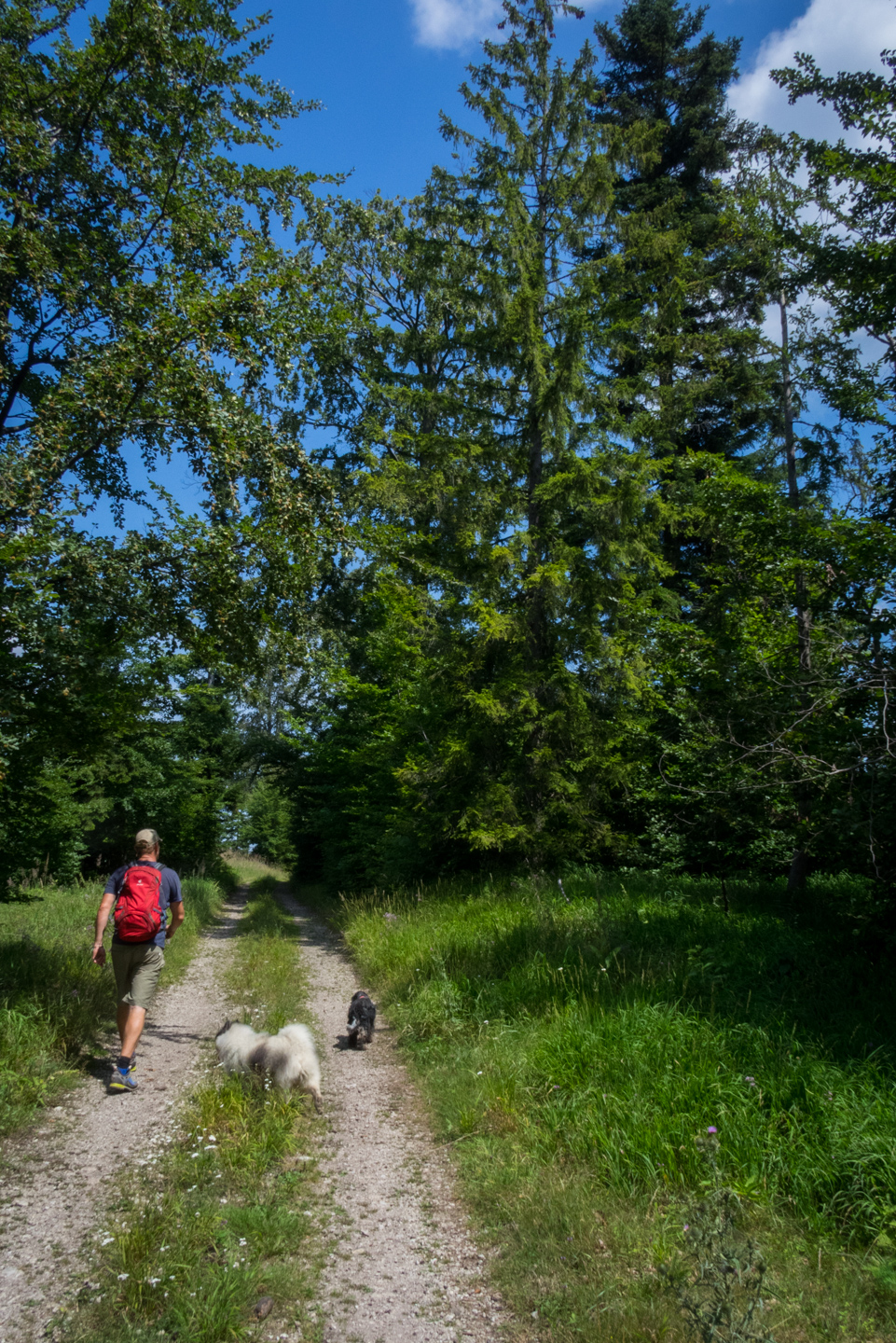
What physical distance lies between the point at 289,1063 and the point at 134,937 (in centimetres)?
159

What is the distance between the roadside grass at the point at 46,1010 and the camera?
15.5 ft

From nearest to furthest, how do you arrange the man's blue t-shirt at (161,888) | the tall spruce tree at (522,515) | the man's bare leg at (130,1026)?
the man's bare leg at (130,1026)
the man's blue t-shirt at (161,888)
the tall spruce tree at (522,515)

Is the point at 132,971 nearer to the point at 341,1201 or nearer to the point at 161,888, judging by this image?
the point at 161,888

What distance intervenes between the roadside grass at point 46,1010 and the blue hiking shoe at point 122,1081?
29 cm

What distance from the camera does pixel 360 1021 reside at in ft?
21.7

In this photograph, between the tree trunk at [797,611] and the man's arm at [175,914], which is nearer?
the man's arm at [175,914]

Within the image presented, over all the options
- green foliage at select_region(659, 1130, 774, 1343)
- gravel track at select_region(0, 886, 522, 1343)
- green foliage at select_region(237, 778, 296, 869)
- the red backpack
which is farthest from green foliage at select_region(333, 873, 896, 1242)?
green foliage at select_region(237, 778, 296, 869)

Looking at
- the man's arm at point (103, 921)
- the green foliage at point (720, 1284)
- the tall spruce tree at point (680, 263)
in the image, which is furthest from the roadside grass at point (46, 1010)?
the tall spruce tree at point (680, 263)

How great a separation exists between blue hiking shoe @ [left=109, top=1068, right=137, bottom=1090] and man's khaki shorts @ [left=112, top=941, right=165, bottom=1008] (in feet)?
1.54

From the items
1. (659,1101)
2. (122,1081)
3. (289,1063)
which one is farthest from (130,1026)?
(659,1101)

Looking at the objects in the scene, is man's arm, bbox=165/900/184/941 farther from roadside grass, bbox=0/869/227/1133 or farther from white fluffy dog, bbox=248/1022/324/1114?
white fluffy dog, bbox=248/1022/324/1114

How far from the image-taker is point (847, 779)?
5.70 meters

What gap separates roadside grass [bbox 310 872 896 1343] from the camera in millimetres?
3049

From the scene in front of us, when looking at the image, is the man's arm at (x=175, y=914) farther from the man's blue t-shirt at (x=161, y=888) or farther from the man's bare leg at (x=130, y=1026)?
the man's bare leg at (x=130, y=1026)
